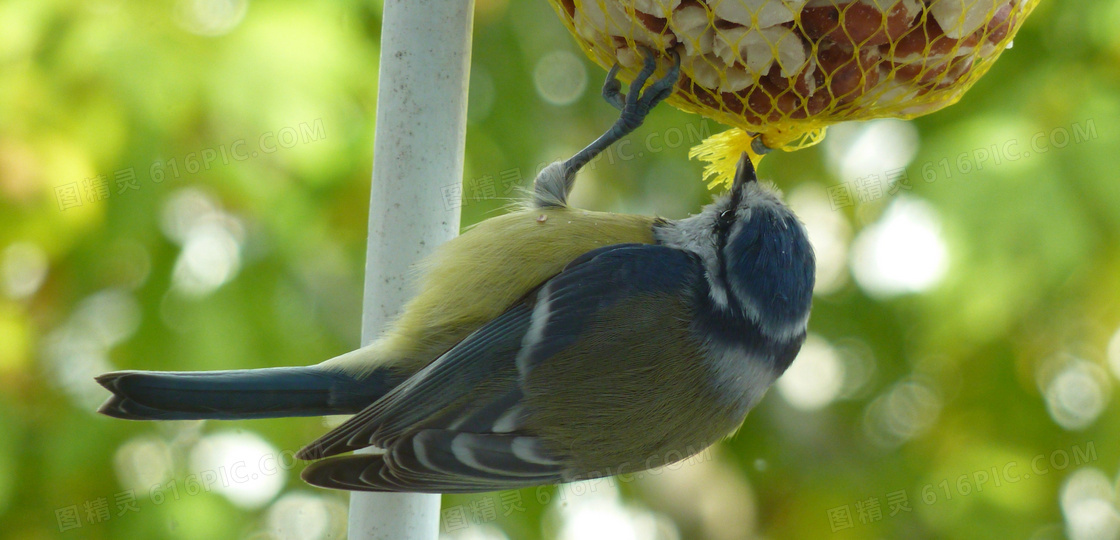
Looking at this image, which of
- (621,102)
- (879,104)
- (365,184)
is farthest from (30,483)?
(879,104)

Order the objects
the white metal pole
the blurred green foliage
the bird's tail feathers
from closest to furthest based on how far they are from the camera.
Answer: the bird's tail feathers, the white metal pole, the blurred green foliage

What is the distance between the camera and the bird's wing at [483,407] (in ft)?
4.19

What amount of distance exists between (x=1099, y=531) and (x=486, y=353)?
260 centimetres

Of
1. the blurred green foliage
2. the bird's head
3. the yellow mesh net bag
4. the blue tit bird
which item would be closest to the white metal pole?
the blue tit bird

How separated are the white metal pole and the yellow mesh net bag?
0.20 metres

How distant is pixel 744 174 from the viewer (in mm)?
1440

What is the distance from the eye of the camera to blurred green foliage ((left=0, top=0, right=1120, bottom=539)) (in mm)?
2297

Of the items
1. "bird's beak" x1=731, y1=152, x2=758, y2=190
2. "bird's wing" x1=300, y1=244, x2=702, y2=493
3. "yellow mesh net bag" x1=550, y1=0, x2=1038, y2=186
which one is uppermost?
"yellow mesh net bag" x1=550, y1=0, x2=1038, y2=186

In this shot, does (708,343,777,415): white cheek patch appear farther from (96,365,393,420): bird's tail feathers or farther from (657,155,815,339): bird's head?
(96,365,393,420): bird's tail feathers

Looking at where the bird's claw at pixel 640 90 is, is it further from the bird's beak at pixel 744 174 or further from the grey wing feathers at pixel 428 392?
the grey wing feathers at pixel 428 392

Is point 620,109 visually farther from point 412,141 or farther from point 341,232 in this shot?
point 341,232

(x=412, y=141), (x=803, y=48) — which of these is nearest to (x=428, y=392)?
(x=412, y=141)

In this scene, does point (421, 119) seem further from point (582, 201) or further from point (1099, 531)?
point (1099, 531)

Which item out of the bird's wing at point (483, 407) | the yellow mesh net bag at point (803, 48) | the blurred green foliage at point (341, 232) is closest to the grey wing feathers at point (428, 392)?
the bird's wing at point (483, 407)
